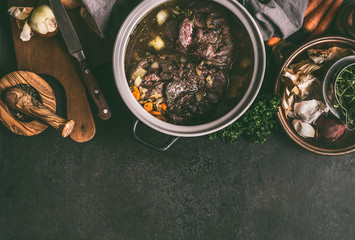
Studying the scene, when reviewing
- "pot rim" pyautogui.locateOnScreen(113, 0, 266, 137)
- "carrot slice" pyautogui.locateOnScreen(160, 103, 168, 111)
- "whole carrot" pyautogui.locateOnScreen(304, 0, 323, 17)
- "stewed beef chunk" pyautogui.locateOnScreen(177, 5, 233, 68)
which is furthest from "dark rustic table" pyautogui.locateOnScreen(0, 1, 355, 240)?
"whole carrot" pyautogui.locateOnScreen(304, 0, 323, 17)

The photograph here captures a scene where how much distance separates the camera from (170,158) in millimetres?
1575

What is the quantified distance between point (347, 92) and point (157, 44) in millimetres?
1025

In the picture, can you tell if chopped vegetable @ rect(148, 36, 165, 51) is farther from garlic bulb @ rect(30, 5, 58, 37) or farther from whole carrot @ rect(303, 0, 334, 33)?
whole carrot @ rect(303, 0, 334, 33)

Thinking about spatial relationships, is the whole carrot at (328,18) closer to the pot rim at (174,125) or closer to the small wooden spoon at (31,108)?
the pot rim at (174,125)

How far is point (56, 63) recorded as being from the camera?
4.72ft

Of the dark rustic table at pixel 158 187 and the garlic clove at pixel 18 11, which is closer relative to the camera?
the garlic clove at pixel 18 11

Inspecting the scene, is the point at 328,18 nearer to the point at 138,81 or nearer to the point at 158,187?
the point at 138,81

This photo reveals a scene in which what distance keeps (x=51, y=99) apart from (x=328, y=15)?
1633mm

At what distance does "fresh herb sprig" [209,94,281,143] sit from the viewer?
1375mm

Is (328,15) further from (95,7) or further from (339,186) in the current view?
(95,7)

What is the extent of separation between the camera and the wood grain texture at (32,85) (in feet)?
4.55

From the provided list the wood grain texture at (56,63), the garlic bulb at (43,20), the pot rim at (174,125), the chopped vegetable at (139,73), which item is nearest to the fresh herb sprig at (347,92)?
the pot rim at (174,125)

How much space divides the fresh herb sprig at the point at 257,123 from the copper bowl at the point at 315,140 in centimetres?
5

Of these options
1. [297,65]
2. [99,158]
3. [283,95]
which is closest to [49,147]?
[99,158]
